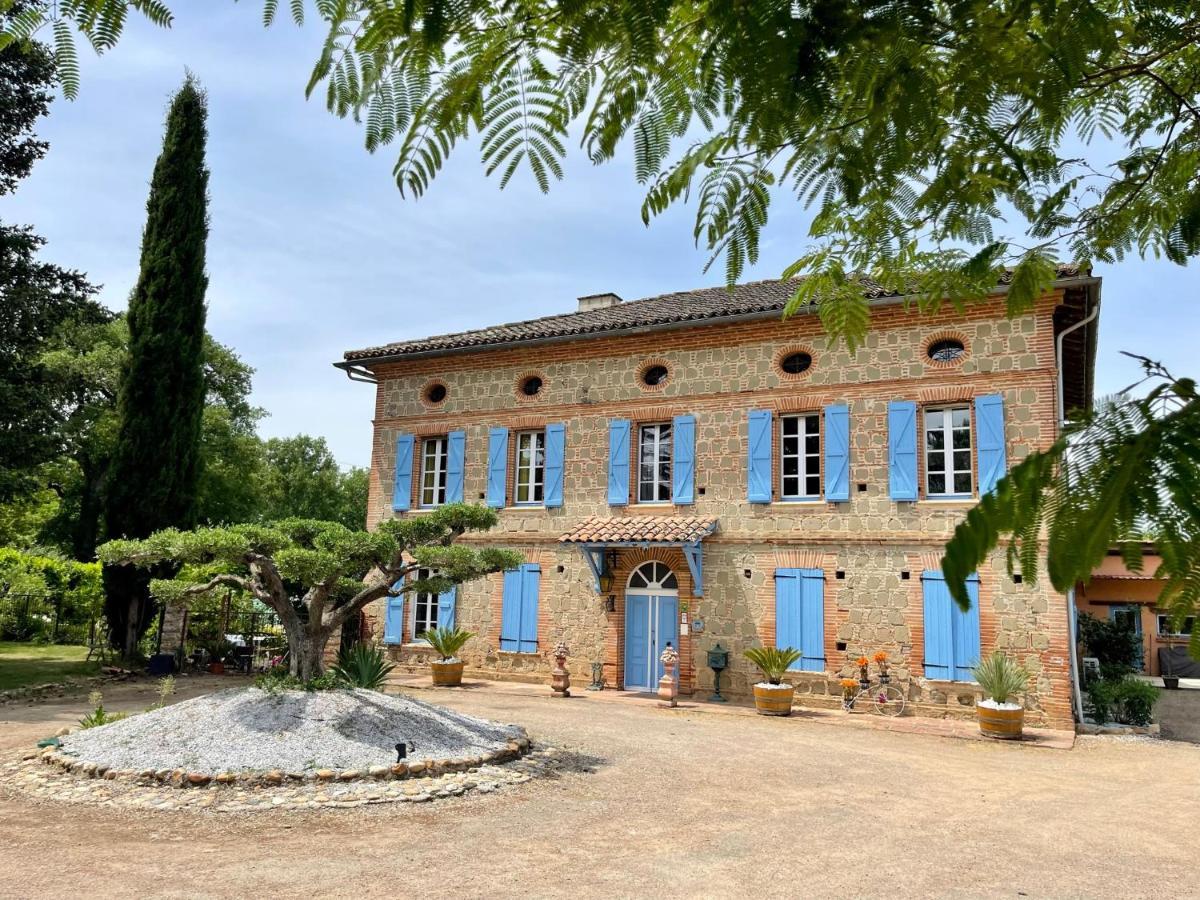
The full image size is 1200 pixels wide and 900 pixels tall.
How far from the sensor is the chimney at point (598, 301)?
19.8 m

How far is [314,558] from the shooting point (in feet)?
29.5

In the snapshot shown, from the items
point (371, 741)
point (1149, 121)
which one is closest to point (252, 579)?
point (371, 741)

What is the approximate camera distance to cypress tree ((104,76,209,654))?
1666 centimetres

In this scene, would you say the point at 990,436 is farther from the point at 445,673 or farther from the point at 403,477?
the point at 403,477

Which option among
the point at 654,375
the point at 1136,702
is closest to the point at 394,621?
the point at 654,375

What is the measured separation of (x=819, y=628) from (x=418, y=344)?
10.5m

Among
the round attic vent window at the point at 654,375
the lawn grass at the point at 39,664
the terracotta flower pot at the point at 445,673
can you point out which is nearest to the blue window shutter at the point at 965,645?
the round attic vent window at the point at 654,375

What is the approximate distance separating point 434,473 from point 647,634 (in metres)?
5.81

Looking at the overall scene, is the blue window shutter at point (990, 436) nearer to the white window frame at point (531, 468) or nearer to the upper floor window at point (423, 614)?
the white window frame at point (531, 468)

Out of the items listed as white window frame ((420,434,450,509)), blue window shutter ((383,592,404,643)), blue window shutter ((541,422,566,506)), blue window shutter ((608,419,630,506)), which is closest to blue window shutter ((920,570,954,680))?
blue window shutter ((608,419,630,506))

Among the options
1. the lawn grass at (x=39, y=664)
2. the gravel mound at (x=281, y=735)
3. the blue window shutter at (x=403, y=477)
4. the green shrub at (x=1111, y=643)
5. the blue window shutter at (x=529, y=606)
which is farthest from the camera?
the blue window shutter at (x=403, y=477)

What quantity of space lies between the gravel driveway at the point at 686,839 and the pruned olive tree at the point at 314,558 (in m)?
2.53

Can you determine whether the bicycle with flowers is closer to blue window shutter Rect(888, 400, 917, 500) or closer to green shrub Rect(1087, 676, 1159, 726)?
blue window shutter Rect(888, 400, 917, 500)

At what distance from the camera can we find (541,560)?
53.7 ft
